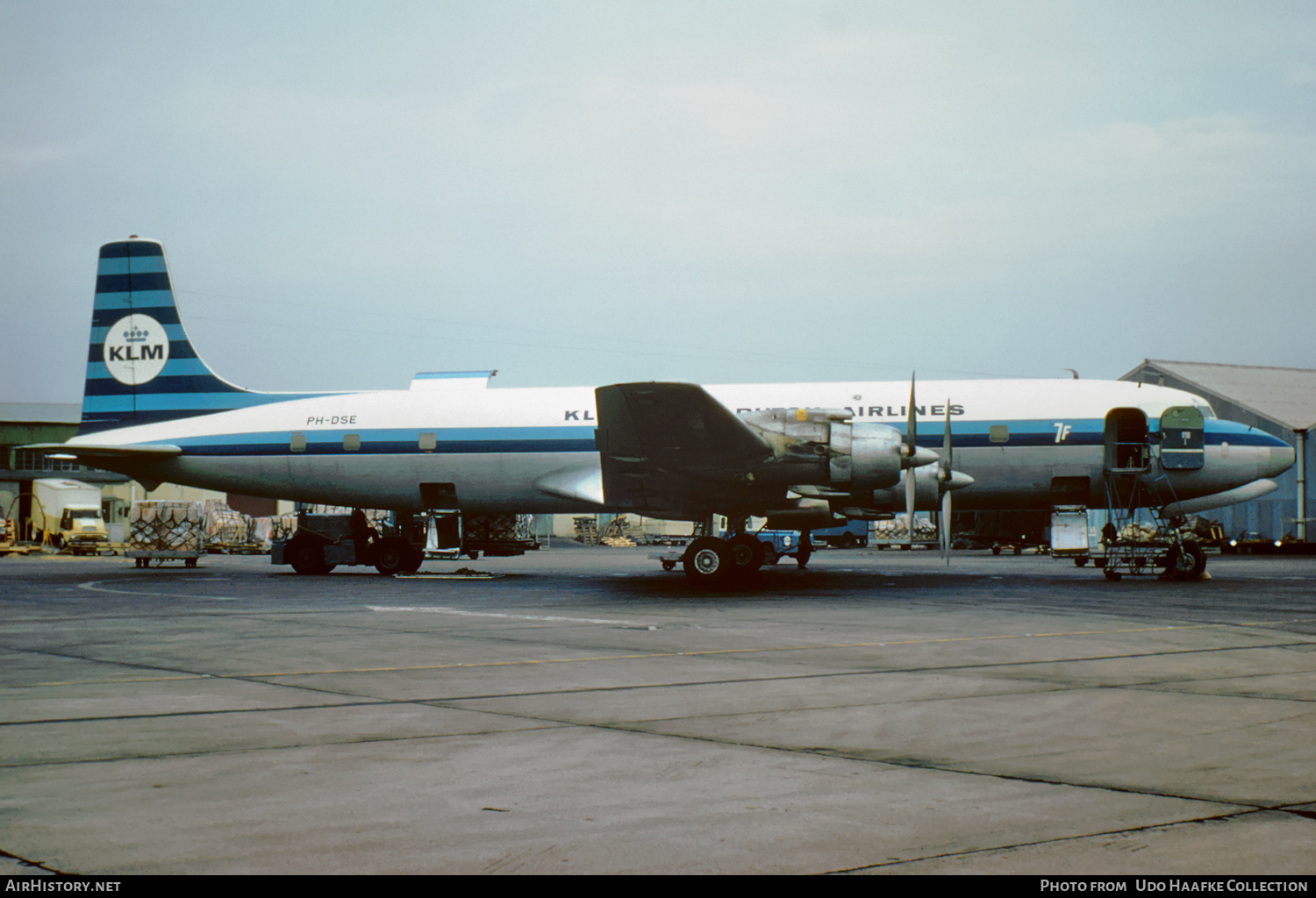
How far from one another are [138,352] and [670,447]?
1731 cm

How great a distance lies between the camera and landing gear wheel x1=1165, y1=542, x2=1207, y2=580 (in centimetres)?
2419

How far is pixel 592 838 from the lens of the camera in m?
4.54

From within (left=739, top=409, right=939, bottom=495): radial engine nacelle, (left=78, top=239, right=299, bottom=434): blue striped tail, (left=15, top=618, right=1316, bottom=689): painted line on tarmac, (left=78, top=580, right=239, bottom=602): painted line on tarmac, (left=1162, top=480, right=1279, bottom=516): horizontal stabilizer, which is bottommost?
(left=78, top=580, right=239, bottom=602): painted line on tarmac

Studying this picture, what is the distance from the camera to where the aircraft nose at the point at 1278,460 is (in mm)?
24125

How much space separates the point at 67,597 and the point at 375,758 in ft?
58.1

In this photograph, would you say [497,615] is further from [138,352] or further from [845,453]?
[138,352]

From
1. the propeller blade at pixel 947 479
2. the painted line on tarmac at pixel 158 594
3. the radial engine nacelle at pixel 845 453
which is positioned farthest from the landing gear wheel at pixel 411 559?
the propeller blade at pixel 947 479

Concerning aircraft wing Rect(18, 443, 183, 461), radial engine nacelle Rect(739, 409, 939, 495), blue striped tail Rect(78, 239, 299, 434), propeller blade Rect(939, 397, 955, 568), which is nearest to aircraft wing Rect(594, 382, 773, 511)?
radial engine nacelle Rect(739, 409, 939, 495)

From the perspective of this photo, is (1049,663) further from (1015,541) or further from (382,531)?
(1015,541)

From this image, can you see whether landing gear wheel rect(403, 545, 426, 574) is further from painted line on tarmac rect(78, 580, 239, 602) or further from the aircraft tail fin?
painted line on tarmac rect(78, 580, 239, 602)

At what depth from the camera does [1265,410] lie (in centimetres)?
5222

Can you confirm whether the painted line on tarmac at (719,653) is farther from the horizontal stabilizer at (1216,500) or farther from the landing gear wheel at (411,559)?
the landing gear wheel at (411,559)

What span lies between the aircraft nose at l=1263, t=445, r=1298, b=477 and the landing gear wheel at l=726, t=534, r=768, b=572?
1250 centimetres
